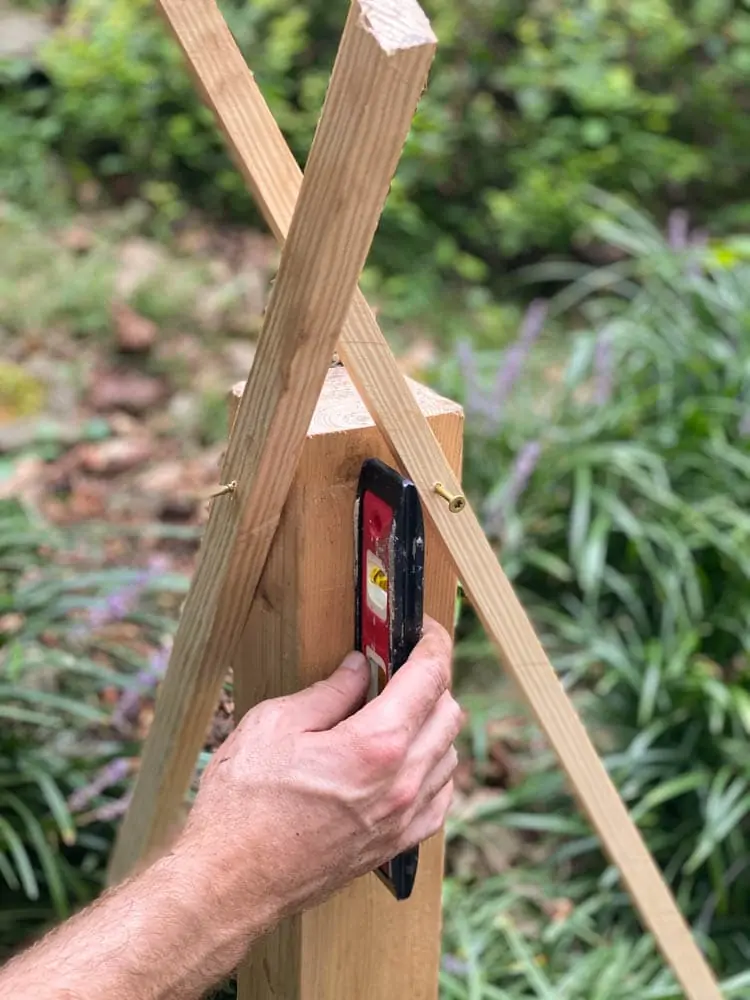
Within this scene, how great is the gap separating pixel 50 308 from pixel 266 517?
104 inches

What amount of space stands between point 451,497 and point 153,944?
1.19 ft

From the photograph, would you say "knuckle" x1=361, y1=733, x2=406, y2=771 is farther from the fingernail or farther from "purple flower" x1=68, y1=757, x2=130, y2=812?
"purple flower" x1=68, y1=757, x2=130, y2=812

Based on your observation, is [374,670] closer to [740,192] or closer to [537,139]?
[537,139]

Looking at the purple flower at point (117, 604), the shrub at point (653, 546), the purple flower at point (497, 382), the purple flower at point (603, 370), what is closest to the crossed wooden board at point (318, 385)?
the purple flower at point (117, 604)

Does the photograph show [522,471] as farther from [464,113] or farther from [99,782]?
[464,113]

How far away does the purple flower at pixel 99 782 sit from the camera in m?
Result: 1.64

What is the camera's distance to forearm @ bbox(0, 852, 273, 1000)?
74 cm

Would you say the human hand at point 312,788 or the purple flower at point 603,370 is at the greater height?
the human hand at point 312,788

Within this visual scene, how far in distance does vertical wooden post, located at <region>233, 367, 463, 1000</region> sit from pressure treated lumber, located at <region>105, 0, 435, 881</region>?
24 mm

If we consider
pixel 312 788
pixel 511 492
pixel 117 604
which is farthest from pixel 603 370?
pixel 312 788

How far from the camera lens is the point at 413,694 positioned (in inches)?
30.1

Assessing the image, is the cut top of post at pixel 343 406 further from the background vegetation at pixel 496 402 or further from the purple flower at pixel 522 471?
the purple flower at pixel 522 471

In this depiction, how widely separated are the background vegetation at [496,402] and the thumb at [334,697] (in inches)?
13.4

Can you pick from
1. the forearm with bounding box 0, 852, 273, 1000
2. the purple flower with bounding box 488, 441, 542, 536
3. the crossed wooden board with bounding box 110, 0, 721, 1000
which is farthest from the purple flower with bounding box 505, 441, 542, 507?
the forearm with bounding box 0, 852, 273, 1000
